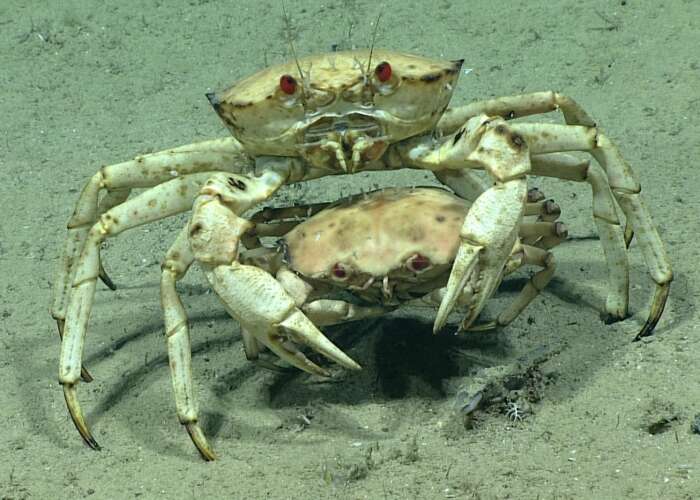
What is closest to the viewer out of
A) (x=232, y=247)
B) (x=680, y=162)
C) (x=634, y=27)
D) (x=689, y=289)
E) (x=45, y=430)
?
(x=232, y=247)

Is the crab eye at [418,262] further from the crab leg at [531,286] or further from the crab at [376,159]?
the crab leg at [531,286]

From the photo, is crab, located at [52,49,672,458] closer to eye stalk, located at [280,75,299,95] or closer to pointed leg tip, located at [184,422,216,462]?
eye stalk, located at [280,75,299,95]

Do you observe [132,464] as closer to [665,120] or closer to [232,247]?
[232,247]

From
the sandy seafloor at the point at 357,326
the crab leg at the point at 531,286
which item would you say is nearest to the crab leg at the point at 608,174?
the sandy seafloor at the point at 357,326

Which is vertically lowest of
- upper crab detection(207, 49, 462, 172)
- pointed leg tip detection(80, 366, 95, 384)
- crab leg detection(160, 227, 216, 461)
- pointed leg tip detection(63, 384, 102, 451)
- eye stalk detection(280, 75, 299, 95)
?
pointed leg tip detection(80, 366, 95, 384)

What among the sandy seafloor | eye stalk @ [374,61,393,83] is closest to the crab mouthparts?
eye stalk @ [374,61,393,83]

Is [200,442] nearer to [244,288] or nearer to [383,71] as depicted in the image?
[244,288]

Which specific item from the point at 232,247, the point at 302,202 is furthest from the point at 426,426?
the point at 302,202

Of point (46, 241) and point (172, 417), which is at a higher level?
point (172, 417)
